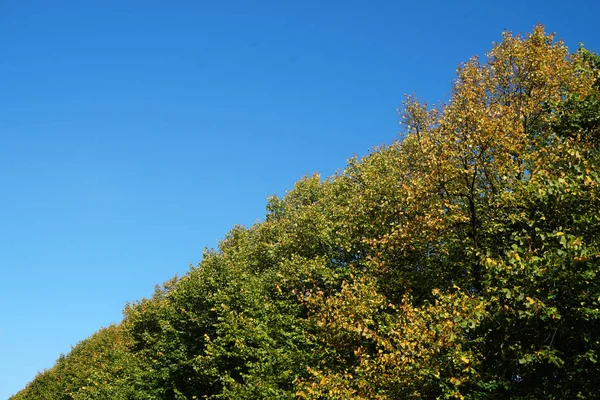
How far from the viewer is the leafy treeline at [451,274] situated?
550 inches

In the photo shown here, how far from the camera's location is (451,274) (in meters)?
24.3

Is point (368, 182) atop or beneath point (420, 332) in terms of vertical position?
atop

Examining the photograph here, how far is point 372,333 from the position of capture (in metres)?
20.5

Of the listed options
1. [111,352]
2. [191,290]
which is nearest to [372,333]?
[191,290]

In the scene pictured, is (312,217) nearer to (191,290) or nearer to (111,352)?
(191,290)

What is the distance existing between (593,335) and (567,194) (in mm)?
4181

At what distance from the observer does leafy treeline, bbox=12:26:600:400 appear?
14.0 meters

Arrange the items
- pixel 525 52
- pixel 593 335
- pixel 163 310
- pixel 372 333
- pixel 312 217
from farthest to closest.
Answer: pixel 163 310, pixel 312 217, pixel 525 52, pixel 372 333, pixel 593 335

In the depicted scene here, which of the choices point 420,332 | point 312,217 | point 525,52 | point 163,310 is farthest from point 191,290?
point 525,52

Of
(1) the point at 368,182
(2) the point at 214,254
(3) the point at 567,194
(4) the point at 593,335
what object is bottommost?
(4) the point at 593,335

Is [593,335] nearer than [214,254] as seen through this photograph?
Yes

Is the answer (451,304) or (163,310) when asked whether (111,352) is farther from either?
(451,304)

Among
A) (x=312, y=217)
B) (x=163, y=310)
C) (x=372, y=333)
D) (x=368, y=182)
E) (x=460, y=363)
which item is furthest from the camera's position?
(x=163, y=310)

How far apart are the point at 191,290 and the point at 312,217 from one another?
13.5 metres
